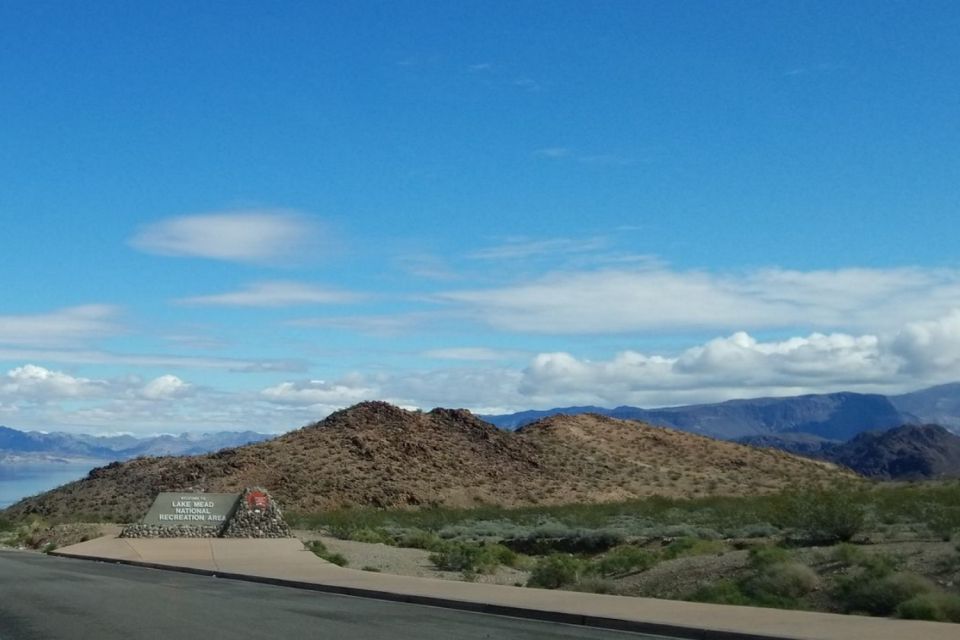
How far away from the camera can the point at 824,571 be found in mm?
21500

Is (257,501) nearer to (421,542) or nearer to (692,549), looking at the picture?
(421,542)

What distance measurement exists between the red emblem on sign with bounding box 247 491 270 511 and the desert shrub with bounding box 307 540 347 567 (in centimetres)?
353

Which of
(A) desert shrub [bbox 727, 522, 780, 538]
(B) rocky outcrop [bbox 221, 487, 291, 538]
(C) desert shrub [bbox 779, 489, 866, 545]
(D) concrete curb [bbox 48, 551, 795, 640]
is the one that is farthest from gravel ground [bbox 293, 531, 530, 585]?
(A) desert shrub [bbox 727, 522, 780, 538]

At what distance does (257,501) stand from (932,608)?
2859cm

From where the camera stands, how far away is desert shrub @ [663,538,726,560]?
28859 millimetres

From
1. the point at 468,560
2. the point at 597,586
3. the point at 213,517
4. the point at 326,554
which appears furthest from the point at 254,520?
the point at 597,586

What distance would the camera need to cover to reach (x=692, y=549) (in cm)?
2994

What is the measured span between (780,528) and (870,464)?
167814 millimetres

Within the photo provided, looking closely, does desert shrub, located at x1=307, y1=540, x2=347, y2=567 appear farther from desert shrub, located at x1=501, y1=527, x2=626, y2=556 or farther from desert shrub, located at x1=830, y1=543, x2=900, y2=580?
desert shrub, located at x1=830, y1=543, x2=900, y2=580

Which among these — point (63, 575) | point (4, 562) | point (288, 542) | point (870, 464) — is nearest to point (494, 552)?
point (288, 542)

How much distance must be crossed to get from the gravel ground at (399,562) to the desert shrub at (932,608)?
12.2m

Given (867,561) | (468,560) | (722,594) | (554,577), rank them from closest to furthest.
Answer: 1. (867,561)
2. (722,594)
3. (554,577)
4. (468,560)

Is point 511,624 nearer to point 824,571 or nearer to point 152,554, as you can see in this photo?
point 824,571

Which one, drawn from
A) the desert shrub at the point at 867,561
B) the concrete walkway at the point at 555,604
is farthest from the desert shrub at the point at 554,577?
the desert shrub at the point at 867,561
